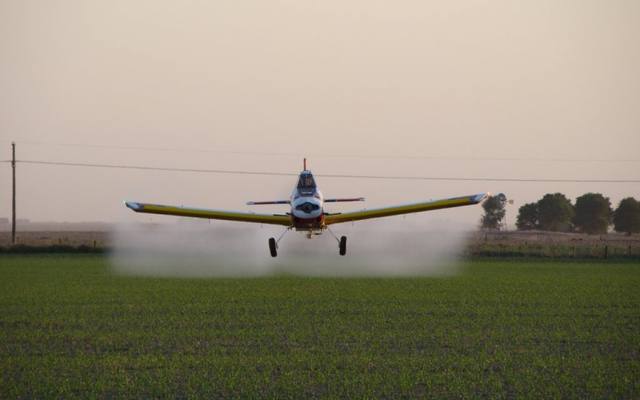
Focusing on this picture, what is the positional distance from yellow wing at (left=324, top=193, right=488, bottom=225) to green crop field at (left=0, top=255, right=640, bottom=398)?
4.04 m

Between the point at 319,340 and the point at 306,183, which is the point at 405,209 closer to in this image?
the point at 306,183

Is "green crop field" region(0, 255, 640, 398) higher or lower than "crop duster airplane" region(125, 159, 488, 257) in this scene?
lower

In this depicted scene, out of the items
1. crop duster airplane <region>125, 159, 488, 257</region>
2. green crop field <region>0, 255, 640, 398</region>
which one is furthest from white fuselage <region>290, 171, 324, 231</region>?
green crop field <region>0, 255, 640, 398</region>

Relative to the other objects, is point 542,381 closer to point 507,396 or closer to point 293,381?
point 507,396

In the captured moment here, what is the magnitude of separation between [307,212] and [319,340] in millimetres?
9939

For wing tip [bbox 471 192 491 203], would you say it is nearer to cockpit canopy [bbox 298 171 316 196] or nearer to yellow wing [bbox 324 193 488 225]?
yellow wing [bbox 324 193 488 225]

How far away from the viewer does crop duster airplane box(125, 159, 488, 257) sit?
132 ft

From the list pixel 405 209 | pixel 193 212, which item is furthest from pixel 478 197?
pixel 193 212

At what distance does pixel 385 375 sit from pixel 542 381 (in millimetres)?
4191

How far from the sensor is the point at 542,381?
973 inches

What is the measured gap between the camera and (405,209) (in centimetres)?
4406

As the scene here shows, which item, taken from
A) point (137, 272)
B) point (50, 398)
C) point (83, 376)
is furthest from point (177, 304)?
point (137, 272)

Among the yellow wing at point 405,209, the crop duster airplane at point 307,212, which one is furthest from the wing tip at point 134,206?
the yellow wing at point 405,209

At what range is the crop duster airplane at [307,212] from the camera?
4038 cm
